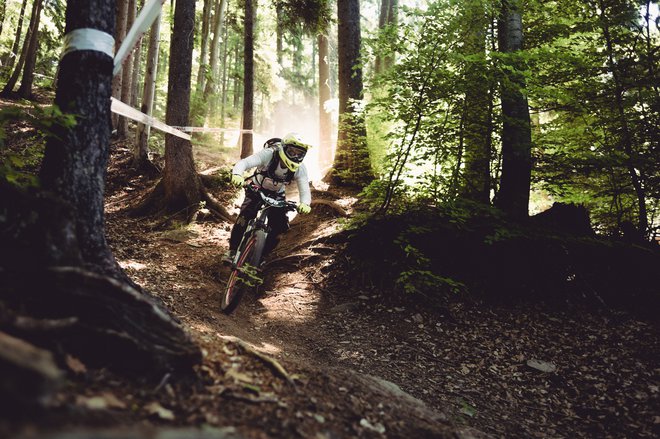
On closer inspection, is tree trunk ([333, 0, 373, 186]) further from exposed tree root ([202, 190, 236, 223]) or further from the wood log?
the wood log

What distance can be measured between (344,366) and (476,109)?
4286 mm

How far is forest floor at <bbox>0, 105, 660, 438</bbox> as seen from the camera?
1.87m

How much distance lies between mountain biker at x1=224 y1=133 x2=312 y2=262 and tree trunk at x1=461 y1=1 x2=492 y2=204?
251 cm

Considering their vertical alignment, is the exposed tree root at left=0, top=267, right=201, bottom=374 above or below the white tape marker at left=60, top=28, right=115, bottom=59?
below

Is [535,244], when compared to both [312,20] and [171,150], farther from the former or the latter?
[312,20]

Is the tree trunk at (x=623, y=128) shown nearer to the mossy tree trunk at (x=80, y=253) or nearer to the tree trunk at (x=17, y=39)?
the mossy tree trunk at (x=80, y=253)

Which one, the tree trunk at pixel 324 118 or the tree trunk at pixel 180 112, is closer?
the tree trunk at pixel 180 112

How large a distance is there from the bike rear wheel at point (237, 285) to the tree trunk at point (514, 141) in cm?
399

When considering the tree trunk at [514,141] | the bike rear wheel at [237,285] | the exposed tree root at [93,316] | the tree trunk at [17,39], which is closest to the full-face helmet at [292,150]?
the bike rear wheel at [237,285]

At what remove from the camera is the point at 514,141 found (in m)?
5.96

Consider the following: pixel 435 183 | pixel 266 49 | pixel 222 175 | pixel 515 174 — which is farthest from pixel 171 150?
pixel 266 49

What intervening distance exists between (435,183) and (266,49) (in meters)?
18.2

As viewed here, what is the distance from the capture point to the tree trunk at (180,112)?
330 inches

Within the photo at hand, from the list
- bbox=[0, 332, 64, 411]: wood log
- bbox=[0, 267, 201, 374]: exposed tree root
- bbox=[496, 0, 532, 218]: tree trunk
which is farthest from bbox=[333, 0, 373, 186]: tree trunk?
bbox=[0, 332, 64, 411]: wood log
